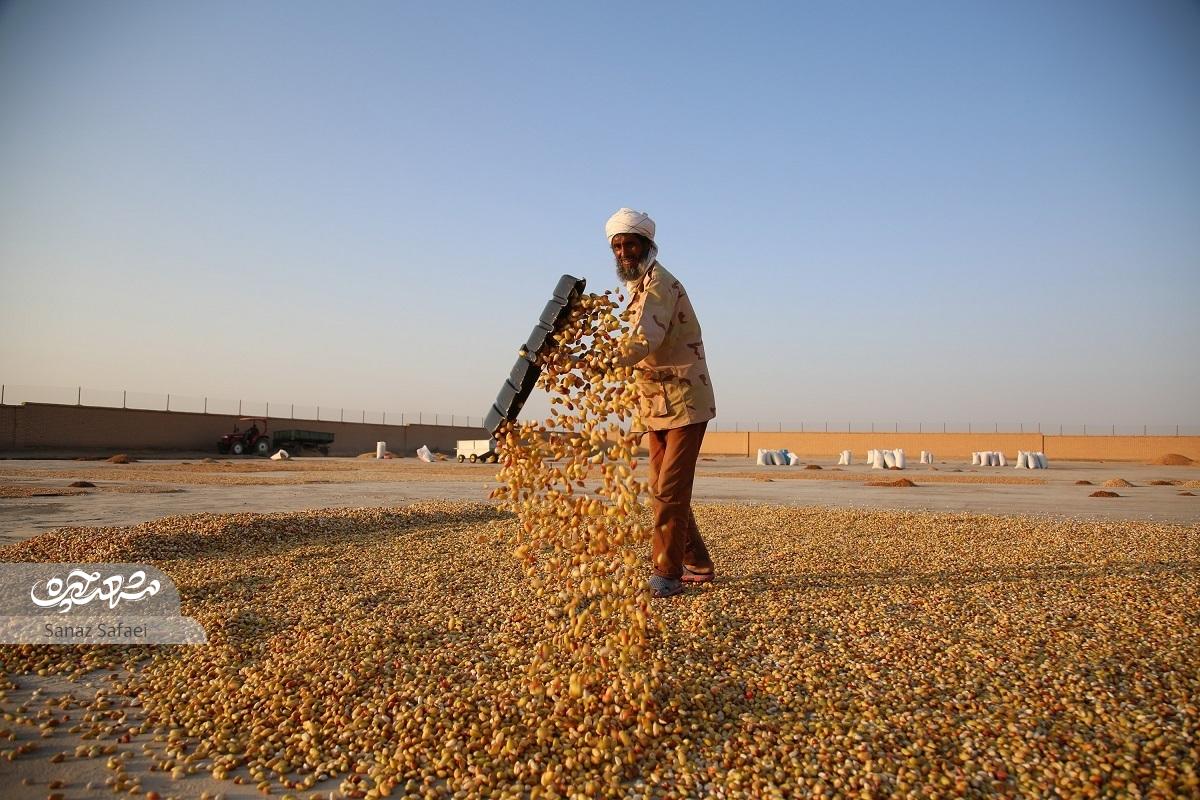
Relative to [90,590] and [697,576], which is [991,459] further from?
[90,590]

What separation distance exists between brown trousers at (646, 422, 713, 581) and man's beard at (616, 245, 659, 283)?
918 millimetres

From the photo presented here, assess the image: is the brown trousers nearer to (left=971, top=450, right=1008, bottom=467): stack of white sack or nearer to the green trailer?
(left=971, top=450, right=1008, bottom=467): stack of white sack

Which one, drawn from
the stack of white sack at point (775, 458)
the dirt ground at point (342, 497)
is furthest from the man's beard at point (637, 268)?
the stack of white sack at point (775, 458)

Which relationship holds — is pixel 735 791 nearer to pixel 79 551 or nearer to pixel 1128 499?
pixel 79 551

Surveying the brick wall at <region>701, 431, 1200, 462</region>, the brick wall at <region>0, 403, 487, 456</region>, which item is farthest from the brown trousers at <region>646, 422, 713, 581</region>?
the brick wall at <region>701, 431, 1200, 462</region>

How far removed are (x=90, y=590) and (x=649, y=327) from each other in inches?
168

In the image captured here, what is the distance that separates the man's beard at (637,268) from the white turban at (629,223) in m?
0.11

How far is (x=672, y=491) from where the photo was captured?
3.85m

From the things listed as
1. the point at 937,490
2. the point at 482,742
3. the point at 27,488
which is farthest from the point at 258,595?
the point at 937,490

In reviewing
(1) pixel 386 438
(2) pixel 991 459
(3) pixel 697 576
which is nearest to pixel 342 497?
(3) pixel 697 576

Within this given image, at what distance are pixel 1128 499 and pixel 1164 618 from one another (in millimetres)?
10502

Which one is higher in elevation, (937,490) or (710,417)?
(710,417)

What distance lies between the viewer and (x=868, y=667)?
9.91 feet

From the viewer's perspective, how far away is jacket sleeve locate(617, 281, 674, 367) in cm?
290
